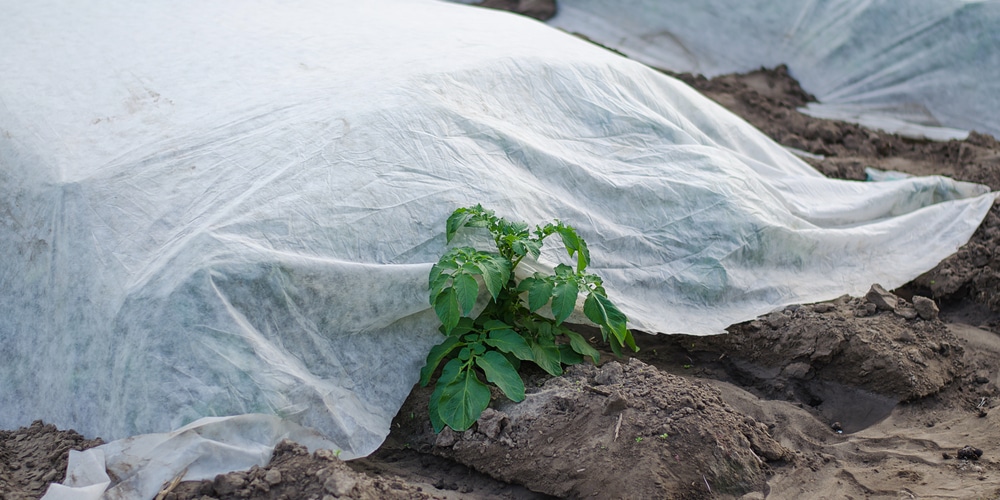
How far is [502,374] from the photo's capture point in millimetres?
2443

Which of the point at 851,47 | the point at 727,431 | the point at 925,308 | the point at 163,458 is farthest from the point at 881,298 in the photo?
the point at 851,47

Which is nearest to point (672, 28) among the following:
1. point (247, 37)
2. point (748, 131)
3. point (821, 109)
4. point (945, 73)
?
point (821, 109)

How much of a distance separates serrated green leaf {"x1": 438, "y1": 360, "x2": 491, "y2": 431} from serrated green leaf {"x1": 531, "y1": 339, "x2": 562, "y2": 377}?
217 mm

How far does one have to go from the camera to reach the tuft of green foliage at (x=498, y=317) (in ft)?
7.83

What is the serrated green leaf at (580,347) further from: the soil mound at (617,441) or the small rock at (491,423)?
the small rock at (491,423)

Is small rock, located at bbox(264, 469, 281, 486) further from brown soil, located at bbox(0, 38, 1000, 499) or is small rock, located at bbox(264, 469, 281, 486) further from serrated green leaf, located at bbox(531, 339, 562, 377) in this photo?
serrated green leaf, located at bbox(531, 339, 562, 377)

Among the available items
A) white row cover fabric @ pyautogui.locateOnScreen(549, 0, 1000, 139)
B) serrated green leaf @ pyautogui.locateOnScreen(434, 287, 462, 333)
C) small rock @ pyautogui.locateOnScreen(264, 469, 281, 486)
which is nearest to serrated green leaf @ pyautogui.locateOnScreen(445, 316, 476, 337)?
serrated green leaf @ pyautogui.locateOnScreen(434, 287, 462, 333)

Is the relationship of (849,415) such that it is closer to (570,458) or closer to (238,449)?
(570,458)

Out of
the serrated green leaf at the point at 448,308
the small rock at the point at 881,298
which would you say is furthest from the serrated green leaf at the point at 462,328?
the small rock at the point at 881,298

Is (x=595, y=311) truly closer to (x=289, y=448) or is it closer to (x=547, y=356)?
(x=547, y=356)

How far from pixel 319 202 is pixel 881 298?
2234mm

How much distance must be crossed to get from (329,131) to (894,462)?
2117 mm

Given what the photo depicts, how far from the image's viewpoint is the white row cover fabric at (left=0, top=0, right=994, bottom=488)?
2.32 m

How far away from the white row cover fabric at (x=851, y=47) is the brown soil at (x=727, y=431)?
2.50 meters
